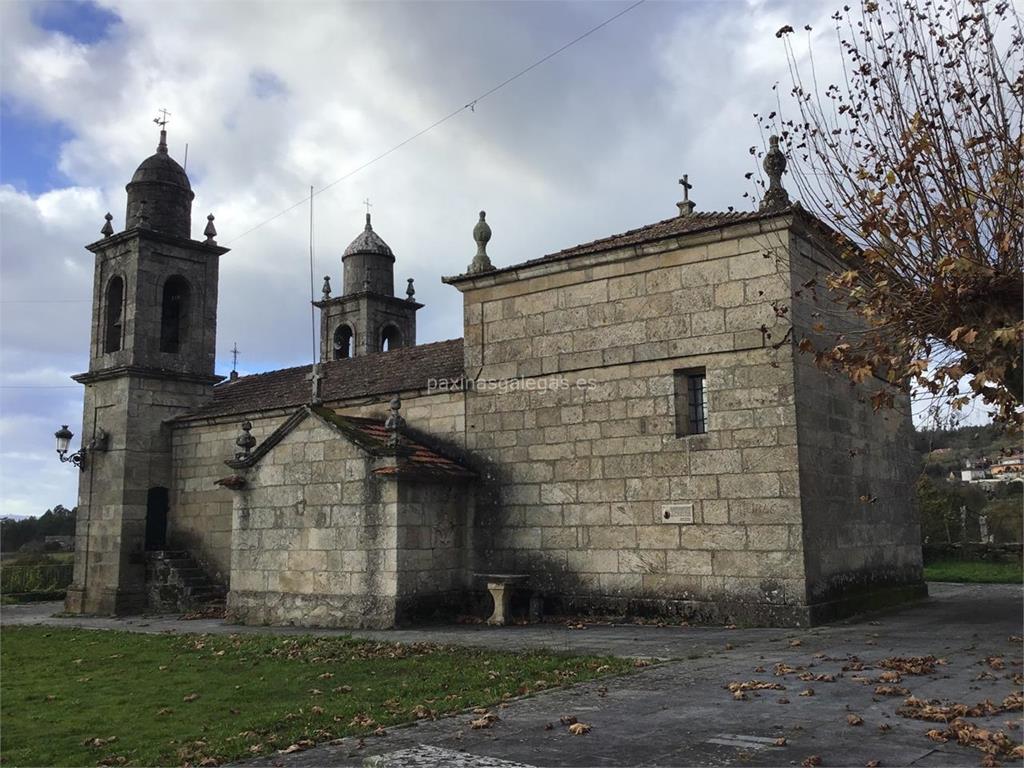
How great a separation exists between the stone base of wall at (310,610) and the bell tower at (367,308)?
1720 cm

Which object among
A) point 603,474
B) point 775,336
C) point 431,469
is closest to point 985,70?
point 775,336

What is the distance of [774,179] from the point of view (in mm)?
12945

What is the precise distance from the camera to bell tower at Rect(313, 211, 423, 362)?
31641 millimetres

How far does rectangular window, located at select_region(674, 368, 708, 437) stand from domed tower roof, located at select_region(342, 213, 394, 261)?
21.7 meters

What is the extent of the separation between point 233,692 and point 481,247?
9352mm

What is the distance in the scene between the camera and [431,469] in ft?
44.6

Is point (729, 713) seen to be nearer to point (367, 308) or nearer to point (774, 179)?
point (774, 179)

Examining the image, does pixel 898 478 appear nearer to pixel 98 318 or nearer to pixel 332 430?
pixel 332 430

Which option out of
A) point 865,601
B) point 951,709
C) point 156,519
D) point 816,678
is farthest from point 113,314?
point 951,709

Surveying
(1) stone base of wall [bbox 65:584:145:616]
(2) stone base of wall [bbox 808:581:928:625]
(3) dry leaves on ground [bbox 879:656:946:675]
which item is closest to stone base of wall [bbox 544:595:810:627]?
(2) stone base of wall [bbox 808:581:928:625]

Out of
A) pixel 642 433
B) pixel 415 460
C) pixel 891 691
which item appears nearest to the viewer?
pixel 891 691

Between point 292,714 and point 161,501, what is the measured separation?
1471 centimetres

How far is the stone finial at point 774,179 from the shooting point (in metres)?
12.6

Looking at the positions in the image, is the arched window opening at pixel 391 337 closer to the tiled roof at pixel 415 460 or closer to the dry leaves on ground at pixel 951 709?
the tiled roof at pixel 415 460
